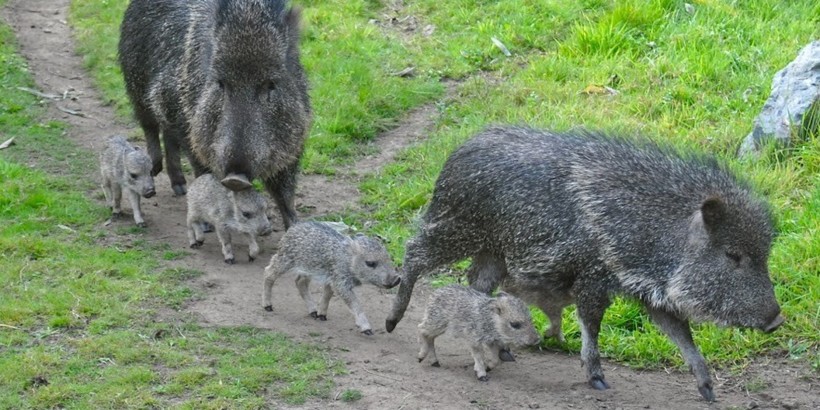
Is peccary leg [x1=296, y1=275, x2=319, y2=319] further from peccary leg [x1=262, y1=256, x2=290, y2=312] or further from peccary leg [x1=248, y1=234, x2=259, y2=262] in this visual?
peccary leg [x1=248, y1=234, x2=259, y2=262]

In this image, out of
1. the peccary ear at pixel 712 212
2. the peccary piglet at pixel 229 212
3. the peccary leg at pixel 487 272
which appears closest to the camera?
the peccary ear at pixel 712 212

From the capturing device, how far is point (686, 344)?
571 centimetres

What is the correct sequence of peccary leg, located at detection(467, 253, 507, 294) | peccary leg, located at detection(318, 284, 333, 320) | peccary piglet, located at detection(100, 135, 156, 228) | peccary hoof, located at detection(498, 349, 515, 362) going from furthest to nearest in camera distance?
peccary piglet, located at detection(100, 135, 156, 228), peccary leg, located at detection(318, 284, 333, 320), peccary leg, located at detection(467, 253, 507, 294), peccary hoof, located at detection(498, 349, 515, 362)

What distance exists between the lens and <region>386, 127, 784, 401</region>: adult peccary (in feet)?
18.1

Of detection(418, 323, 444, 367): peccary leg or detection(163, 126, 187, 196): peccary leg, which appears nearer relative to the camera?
detection(418, 323, 444, 367): peccary leg

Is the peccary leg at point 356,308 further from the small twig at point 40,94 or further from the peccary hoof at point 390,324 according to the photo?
the small twig at point 40,94

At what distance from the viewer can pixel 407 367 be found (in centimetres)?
606

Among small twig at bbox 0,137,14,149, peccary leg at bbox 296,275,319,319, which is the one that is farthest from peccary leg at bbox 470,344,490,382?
small twig at bbox 0,137,14,149

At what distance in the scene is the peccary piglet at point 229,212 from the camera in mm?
7543

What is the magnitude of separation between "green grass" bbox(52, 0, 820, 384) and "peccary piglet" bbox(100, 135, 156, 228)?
60.7 inches

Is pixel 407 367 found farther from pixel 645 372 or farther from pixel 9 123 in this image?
pixel 9 123

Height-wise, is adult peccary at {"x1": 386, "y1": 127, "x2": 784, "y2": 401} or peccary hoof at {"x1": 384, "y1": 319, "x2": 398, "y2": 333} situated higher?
adult peccary at {"x1": 386, "y1": 127, "x2": 784, "y2": 401}

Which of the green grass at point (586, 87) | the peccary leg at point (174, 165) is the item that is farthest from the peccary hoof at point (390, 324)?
the peccary leg at point (174, 165)

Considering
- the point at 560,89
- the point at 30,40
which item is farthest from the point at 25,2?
the point at 560,89
